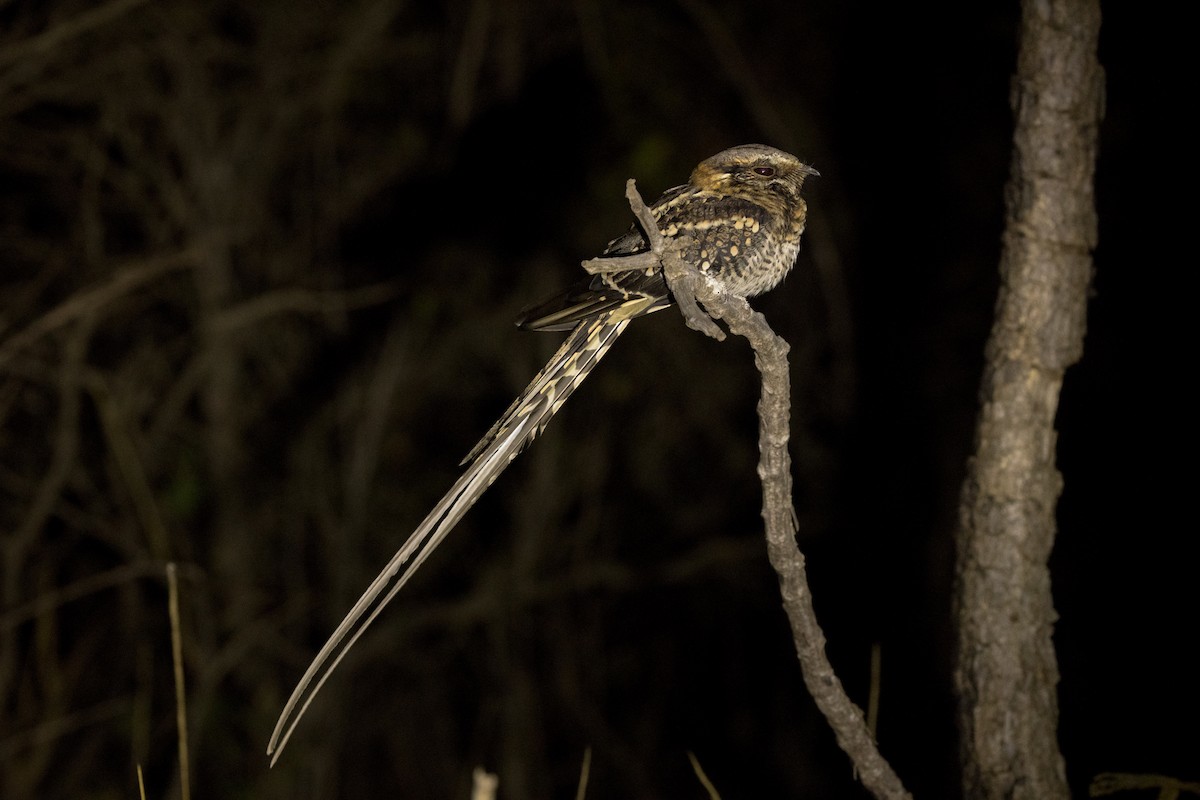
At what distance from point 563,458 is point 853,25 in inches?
117

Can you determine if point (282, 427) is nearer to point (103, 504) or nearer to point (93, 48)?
point (103, 504)

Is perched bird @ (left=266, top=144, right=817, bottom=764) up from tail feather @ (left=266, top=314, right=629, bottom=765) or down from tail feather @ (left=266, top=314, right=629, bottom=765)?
up

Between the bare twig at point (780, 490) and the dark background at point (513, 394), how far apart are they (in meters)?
2.01

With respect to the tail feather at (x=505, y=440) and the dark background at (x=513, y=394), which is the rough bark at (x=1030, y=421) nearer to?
the tail feather at (x=505, y=440)

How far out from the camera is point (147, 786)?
14.6 ft

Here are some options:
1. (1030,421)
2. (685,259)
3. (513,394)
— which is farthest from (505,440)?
(513,394)

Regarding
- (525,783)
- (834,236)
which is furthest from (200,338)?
(834,236)

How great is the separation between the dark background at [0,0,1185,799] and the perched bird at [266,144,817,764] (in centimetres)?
144

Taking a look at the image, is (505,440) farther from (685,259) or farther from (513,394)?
(513,394)

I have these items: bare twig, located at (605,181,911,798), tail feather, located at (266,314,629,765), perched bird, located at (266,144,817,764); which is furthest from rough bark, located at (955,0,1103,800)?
tail feather, located at (266,314,629,765)

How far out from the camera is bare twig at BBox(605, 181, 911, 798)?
1723 millimetres

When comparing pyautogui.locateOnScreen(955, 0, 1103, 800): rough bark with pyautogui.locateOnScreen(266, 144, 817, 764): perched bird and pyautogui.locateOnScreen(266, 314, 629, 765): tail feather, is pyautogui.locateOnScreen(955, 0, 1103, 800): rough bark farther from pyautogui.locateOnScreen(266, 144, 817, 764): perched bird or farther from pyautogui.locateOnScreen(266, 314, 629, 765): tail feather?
pyautogui.locateOnScreen(266, 314, 629, 765): tail feather

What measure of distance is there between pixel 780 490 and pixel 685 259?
0.63m

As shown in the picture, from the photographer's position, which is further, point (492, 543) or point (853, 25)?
point (853, 25)
